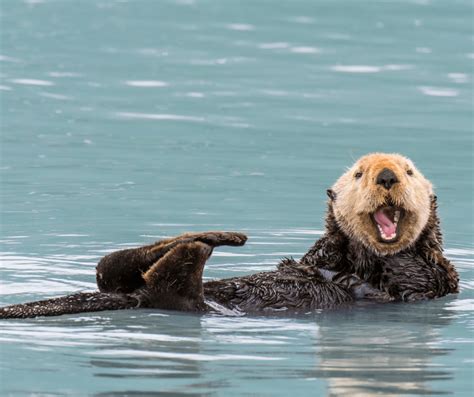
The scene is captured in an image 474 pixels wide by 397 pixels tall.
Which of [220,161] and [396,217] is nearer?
[396,217]

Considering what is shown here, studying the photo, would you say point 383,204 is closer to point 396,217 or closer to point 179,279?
point 396,217

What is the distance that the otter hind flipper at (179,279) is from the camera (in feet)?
22.1

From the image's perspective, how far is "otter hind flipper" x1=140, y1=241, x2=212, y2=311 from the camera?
6738mm

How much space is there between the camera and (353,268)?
7500 millimetres

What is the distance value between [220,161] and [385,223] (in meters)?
3.88

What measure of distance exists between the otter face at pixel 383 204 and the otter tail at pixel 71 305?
1228mm

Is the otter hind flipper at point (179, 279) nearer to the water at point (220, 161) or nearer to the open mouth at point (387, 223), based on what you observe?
the water at point (220, 161)

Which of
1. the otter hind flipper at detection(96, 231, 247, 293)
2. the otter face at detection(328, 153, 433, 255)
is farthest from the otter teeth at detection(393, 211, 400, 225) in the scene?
the otter hind flipper at detection(96, 231, 247, 293)

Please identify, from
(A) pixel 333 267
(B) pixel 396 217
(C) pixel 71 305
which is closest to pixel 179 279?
(C) pixel 71 305

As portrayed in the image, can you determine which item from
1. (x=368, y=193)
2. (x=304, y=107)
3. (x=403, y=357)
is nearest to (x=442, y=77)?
(x=304, y=107)

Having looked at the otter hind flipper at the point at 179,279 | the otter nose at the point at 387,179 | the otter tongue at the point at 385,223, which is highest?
the otter nose at the point at 387,179

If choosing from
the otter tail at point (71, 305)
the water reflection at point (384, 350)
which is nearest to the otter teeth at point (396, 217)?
the water reflection at point (384, 350)

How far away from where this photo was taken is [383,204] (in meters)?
7.27

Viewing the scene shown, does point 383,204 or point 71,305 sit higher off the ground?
point 383,204
